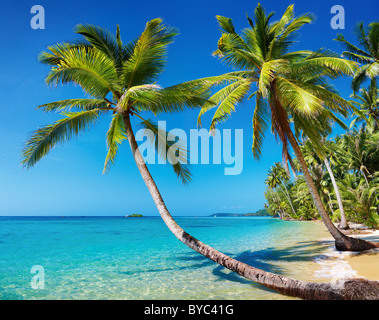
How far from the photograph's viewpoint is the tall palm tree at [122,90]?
6.44 meters

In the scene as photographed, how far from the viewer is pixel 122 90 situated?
25.6ft

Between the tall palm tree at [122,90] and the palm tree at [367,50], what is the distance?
47.3ft

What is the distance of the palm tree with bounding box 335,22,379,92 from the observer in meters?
17.0

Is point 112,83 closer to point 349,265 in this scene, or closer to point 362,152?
point 349,265

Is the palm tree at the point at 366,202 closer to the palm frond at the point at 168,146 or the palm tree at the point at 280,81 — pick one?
the palm tree at the point at 280,81

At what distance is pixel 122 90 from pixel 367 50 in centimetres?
1820

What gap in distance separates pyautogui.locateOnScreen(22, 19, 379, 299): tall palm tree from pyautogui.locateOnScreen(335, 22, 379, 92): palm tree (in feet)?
47.3

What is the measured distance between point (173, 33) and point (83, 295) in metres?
7.38

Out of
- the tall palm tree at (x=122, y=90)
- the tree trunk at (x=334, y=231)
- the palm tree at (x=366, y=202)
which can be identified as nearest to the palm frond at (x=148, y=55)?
the tall palm tree at (x=122, y=90)

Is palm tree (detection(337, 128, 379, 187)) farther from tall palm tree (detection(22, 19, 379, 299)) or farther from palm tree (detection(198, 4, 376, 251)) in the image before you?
tall palm tree (detection(22, 19, 379, 299))

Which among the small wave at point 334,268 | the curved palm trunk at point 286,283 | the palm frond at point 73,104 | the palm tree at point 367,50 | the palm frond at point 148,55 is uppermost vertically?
the palm tree at point 367,50

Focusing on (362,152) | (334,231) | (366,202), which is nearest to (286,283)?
(334,231)

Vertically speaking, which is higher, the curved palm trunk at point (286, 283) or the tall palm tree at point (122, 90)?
the tall palm tree at point (122, 90)
